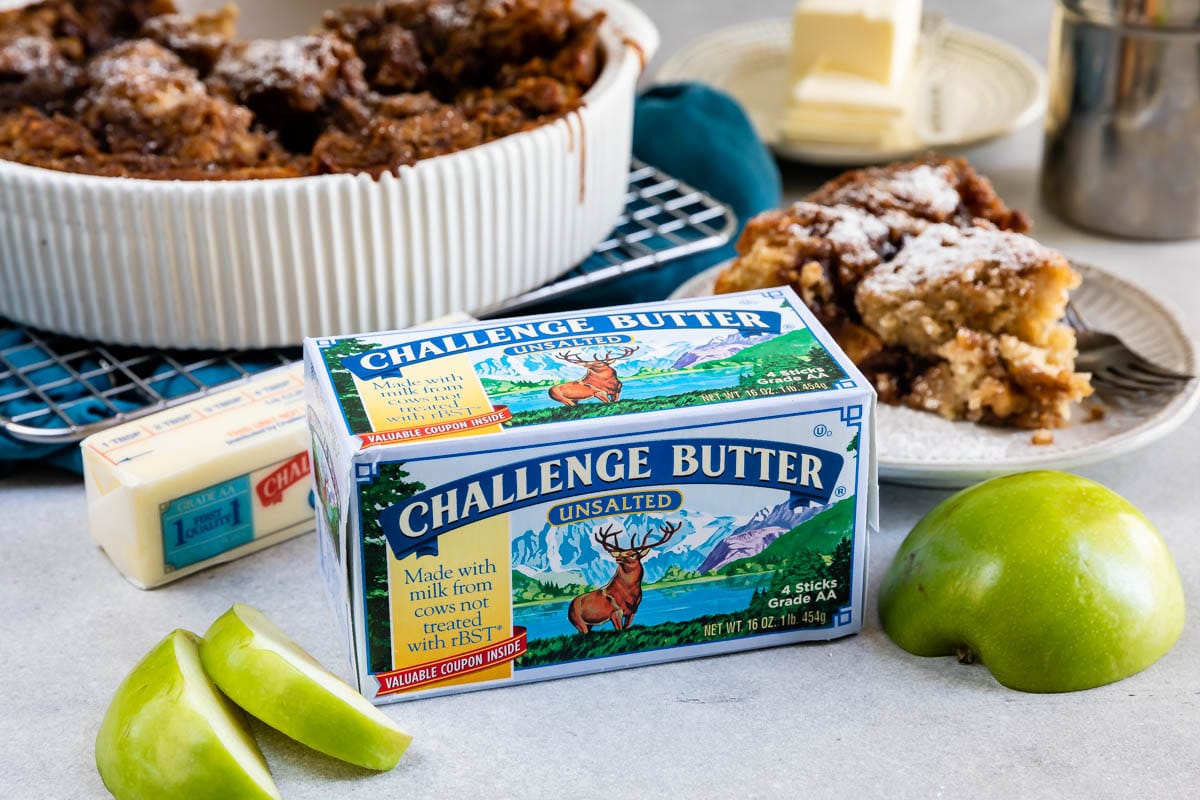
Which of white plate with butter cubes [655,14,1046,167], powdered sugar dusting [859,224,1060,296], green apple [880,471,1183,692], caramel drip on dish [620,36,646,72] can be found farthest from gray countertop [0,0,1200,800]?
white plate with butter cubes [655,14,1046,167]

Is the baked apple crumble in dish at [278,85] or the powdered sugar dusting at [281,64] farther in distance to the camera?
the powdered sugar dusting at [281,64]

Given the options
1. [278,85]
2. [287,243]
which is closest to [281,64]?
[278,85]

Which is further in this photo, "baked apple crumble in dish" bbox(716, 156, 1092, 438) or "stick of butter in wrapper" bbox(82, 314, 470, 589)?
"baked apple crumble in dish" bbox(716, 156, 1092, 438)

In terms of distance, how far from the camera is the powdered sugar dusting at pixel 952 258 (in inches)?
57.7

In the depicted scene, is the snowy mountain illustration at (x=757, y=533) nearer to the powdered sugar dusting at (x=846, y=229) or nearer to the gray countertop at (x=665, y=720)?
the gray countertop at (x=665, y=720)

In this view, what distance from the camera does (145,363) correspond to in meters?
1.61

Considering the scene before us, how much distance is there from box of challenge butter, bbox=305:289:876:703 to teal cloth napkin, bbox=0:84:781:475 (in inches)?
16.6

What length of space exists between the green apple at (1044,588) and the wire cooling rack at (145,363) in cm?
68

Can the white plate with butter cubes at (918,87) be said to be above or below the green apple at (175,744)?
above

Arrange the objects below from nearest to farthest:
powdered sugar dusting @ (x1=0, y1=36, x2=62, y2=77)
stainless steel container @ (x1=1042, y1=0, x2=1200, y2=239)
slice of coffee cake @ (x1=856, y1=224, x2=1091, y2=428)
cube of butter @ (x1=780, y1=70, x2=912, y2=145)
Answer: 1. slice of coffee cake @ (x1=856, y1=224, x2=1091, y2=428)
2. powdered sugar dusting @ (x1=0, y1=36, x2=62, y2=77)
3. stainless steel container @ (x1=1042, y1=0, x2=1200, y2=239)
4. cube of butter @ (x1=780, y1=70, x2=912, y2=145)

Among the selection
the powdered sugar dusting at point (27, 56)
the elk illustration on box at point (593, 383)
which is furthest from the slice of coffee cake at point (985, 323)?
the powdered sugar dusting at point (27, 56)

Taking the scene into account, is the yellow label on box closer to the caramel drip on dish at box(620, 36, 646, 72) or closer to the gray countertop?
the gray countertop

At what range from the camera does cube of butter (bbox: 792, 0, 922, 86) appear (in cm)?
216

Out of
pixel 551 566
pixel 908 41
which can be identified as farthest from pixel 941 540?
pixel 908 41
